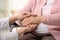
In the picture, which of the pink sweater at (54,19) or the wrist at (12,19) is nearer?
the pink sweater at (54,19)

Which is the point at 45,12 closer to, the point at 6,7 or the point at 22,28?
the point at 22,28

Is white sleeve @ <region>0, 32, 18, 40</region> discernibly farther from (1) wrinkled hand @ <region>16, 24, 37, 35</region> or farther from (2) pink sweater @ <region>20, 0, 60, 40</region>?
(2) pink sweater @ <region>20, 0, 60, 40</region>

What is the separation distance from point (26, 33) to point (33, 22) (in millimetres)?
105

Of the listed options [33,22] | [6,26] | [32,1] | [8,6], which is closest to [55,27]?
[33,22]

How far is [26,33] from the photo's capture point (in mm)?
877

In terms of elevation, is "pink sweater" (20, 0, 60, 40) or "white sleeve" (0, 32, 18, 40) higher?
"pink sweater" (20, 0, 60, 40)

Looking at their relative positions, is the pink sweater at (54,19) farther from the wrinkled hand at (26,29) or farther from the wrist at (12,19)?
the wrist at (12,19)

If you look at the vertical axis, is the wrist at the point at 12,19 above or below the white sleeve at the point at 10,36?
above

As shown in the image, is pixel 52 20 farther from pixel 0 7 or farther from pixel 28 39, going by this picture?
pixel 0 7

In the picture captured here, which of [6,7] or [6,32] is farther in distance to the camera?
[6,7]

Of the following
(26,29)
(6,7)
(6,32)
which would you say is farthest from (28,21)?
(6,7)

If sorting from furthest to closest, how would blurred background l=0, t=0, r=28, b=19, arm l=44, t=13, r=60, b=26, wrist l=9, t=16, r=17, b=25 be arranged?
1. blurred background l=0, t=0, r=28, b=19
2. wrist l=9, t=16, r=17, b=25
3. arm l=44, t=13, r=60, b=26

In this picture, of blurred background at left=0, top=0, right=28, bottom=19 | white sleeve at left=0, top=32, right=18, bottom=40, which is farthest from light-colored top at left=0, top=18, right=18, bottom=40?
blurred background at left=0, top=0, right=28, bottom=19

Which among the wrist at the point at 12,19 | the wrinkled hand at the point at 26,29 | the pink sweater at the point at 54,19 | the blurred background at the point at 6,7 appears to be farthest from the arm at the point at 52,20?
the blurred background at the point at 6,7
